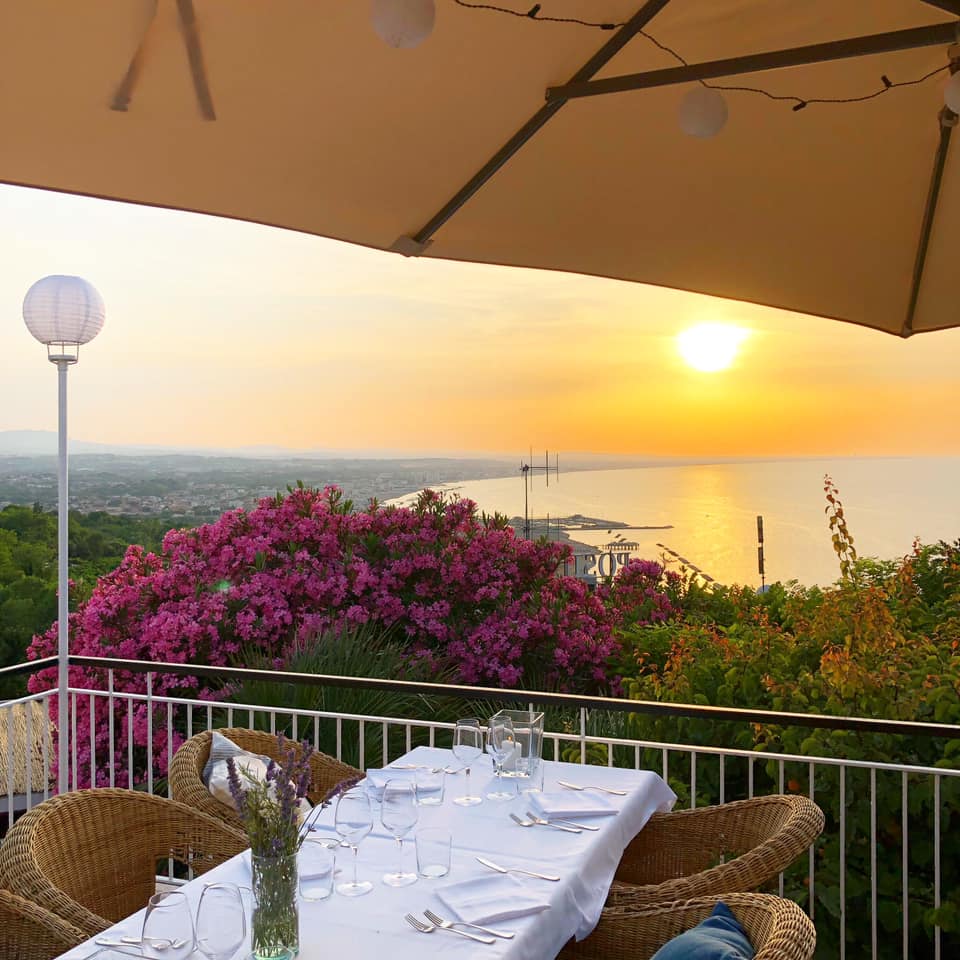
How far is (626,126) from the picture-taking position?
2.91m

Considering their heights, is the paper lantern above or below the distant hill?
above

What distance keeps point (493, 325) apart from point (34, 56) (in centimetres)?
1323

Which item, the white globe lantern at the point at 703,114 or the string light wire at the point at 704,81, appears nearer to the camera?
the string light wire at the point at 704,81

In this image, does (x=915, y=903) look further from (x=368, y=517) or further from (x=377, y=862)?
(x=368, y=517)

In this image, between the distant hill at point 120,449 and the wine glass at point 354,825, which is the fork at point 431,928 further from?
the distant hill at point 120,449

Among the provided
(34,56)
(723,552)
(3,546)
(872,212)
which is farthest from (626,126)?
(723,552)

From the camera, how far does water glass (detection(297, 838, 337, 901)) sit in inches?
84.2

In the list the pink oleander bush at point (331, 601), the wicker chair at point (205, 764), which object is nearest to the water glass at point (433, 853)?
the wicker chair at point (205, 764)

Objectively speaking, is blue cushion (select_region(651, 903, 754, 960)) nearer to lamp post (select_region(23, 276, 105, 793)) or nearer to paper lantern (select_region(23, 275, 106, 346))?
lamp post (select_region(23, 276, 105, 793))

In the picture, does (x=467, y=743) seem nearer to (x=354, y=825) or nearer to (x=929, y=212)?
(x=354, y=825)

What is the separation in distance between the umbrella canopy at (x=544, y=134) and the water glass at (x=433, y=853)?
1.76 m

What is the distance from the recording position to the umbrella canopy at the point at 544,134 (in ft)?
7.53

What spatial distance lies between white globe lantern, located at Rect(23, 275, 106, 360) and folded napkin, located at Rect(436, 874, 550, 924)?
324 cm

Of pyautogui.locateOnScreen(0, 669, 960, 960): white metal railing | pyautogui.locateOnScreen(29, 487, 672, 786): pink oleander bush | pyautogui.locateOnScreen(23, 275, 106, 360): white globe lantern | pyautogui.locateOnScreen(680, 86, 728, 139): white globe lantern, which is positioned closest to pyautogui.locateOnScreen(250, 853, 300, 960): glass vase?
pyautogui.locateOnScreen(0, 669, 960, 960): white metal railing
